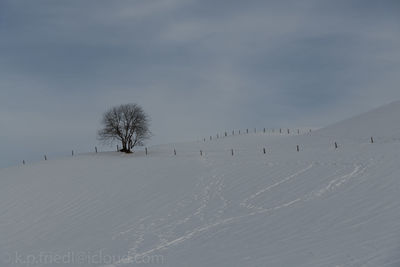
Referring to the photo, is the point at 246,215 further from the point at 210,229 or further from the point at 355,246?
the point at 355,246

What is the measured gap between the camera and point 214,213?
16.2 metres

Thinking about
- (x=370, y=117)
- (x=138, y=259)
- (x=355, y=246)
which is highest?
(x=370, y=117)

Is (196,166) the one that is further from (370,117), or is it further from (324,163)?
(370,117)

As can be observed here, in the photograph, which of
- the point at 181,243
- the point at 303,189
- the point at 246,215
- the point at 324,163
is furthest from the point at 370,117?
the point at 181,243

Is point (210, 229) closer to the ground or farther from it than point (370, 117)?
closer to the ground

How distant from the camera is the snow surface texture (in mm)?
10375

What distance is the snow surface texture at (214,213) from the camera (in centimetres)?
1038

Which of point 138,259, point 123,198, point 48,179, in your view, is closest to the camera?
point 138,259

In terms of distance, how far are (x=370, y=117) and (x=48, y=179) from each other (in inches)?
1630

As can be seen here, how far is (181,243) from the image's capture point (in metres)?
12.9

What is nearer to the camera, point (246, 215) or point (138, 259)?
point (138, 259)

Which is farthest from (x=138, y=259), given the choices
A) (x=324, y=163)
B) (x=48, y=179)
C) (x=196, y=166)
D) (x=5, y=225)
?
(x=48, y=179)

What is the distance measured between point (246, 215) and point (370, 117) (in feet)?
133

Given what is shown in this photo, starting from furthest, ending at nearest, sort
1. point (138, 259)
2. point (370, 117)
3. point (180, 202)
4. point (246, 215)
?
point (370, 117), point (180, 202), point (246, 215), point (138, 259)
